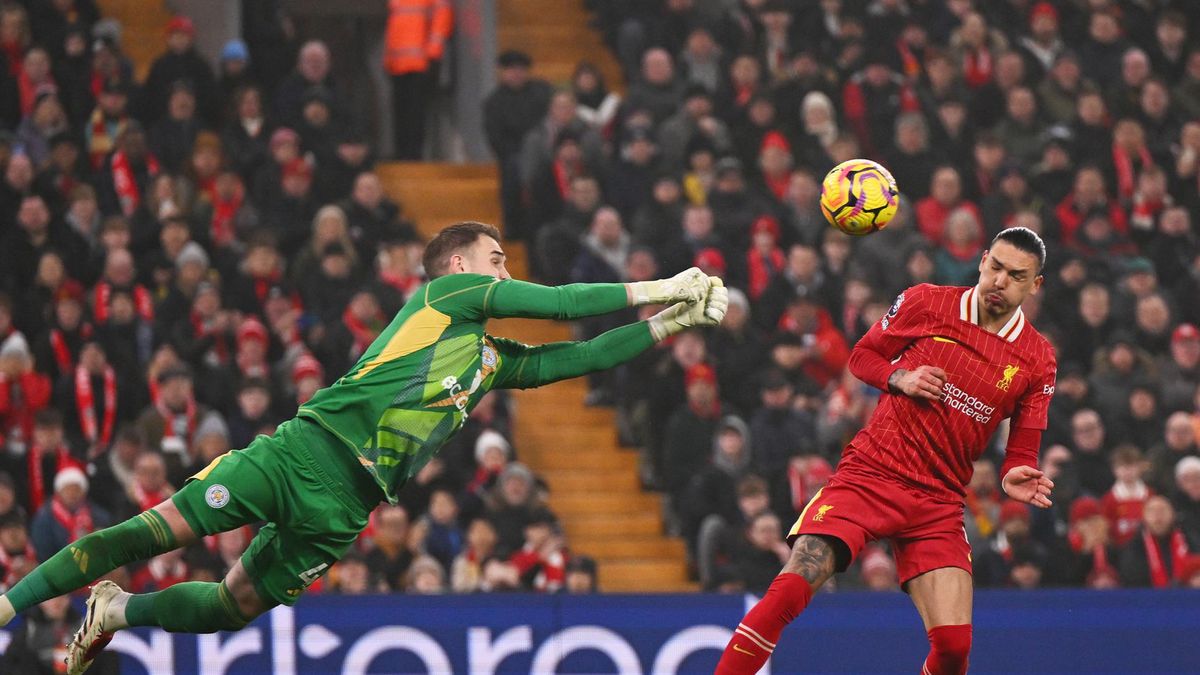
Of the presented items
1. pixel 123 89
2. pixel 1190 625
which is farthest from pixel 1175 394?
pixel 123 89

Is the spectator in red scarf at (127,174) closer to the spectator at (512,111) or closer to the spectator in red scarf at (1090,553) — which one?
the spectator at (512,111)

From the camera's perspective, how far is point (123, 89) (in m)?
16.2

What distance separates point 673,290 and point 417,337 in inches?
44.7

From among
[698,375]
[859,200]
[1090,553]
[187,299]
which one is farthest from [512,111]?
[859,200]

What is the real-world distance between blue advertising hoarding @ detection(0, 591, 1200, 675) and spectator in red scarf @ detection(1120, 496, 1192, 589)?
1713 mm

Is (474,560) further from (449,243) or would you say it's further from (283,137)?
(449,243)

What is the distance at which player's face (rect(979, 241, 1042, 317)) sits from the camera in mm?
8547

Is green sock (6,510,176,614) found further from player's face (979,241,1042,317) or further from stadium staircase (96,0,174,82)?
stadium staircase (96,0,174,82)

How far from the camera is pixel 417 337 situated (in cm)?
841

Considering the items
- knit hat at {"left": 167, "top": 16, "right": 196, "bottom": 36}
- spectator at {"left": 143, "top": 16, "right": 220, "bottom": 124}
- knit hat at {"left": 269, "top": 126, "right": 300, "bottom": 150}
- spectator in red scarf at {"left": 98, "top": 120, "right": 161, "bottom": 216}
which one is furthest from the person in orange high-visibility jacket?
Result: spectator in red scarf at {"left": 98, "top": 120, "right": 161, "bottom": 216}

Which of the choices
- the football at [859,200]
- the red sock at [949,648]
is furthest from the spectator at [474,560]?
the red sock at [949,648]

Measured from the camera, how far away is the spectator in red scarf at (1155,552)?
1377 cm

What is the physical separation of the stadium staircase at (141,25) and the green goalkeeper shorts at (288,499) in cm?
1114

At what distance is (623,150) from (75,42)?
15.5 feet
